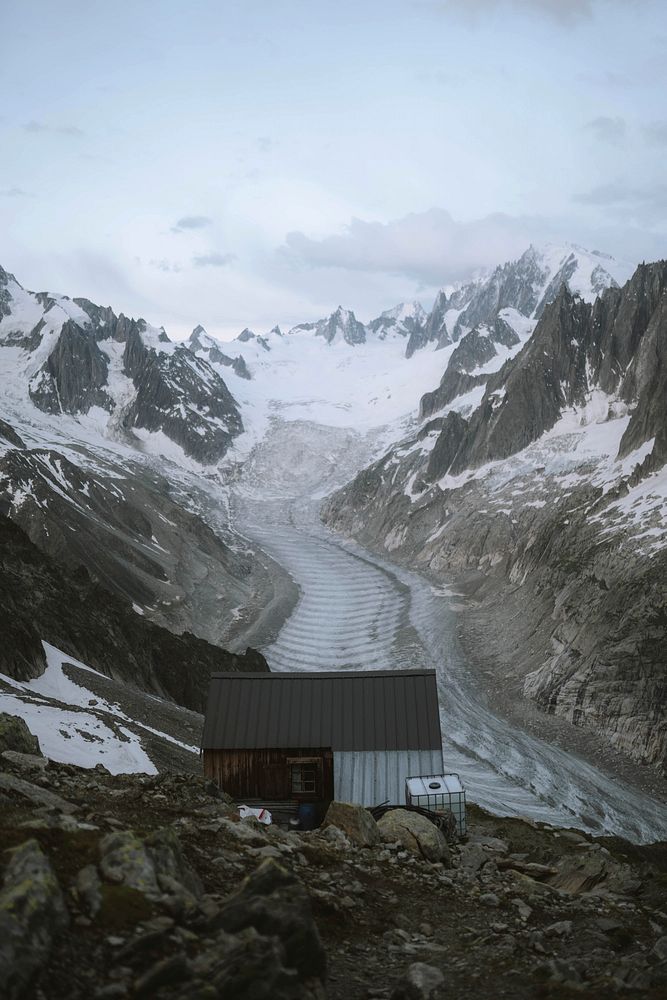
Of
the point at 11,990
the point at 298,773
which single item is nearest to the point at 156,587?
the point at 298,773

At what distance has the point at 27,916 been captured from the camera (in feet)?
30.4

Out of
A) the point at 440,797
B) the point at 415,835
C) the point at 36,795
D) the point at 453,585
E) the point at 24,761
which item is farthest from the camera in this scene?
the point at 453,585

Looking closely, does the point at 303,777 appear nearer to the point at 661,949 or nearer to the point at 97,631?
the point at 661,949

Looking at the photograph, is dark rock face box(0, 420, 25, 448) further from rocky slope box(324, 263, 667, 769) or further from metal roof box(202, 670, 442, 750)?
metal roof box(202, 670, 442, 750)

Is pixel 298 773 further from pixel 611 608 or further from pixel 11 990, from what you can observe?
pixel 611 608

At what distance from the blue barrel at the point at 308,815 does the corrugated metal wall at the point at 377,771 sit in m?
1.19

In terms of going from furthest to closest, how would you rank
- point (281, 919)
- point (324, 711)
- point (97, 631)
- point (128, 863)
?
point (97, 631), point (324, 711), point (128, 863), point (281, 919)

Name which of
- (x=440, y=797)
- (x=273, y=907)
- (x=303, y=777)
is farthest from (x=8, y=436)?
(x=273, y=907)

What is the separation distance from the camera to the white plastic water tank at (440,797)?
26078 mm

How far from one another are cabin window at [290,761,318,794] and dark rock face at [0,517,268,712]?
18.8m

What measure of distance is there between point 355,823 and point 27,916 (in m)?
13.8

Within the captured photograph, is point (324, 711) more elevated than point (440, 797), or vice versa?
point (324, 711)

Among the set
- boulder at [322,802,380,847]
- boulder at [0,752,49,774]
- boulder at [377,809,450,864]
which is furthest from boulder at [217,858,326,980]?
boulder at [0,752,49,774]

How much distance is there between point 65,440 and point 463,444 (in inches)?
3430
